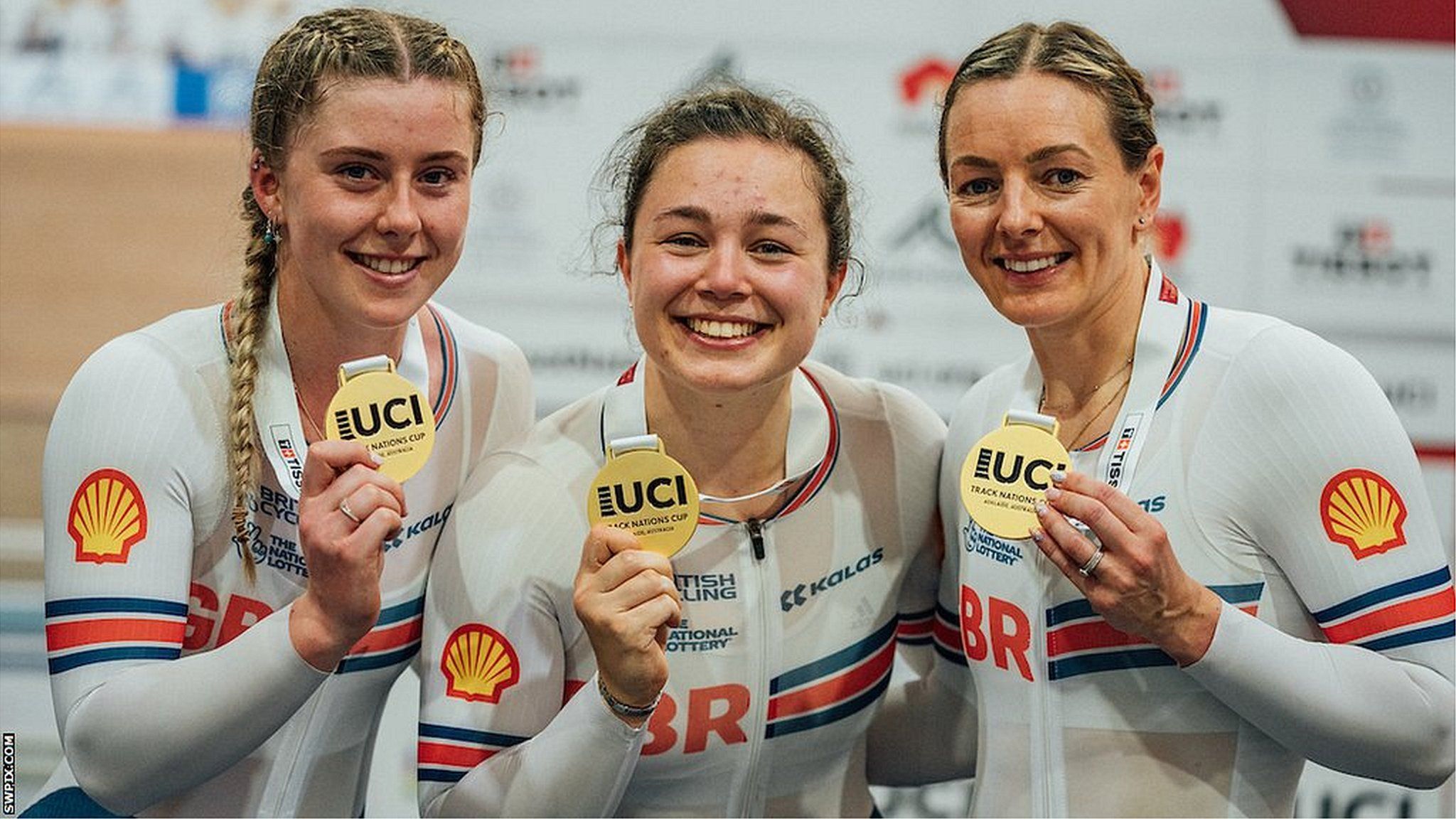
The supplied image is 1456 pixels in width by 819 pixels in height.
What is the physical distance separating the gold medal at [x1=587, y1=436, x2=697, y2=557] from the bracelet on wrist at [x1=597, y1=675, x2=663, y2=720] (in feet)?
0.56

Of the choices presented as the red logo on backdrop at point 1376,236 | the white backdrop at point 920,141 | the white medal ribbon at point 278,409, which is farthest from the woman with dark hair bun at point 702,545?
the red logo on backdrop at point 1376,236

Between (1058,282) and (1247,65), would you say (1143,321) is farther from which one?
(1247,65)

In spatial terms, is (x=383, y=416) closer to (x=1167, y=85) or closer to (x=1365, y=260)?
(x=1167, y=85)

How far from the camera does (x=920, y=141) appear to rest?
12.0ft

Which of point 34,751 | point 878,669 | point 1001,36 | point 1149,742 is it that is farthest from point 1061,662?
point 34,751

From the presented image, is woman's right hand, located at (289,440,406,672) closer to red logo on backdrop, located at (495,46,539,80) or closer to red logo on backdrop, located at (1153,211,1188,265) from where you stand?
red logo on backdrop, located at (495,46,539,80)

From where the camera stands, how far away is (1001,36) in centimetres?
189

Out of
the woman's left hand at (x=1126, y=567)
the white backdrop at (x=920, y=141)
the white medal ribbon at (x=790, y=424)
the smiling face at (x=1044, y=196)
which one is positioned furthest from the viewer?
the white backdrop at (x=920, y=141)

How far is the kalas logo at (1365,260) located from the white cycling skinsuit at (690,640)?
6.85ft

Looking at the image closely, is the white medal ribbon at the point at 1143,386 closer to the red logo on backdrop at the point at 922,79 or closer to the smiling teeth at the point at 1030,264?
the smiling teeth at the point at 1030,264

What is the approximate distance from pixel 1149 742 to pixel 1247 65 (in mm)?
2374

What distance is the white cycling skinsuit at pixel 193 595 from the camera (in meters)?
1.69

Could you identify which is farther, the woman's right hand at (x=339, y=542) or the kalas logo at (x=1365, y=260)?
the kalas logo at (x=1365, y=260)

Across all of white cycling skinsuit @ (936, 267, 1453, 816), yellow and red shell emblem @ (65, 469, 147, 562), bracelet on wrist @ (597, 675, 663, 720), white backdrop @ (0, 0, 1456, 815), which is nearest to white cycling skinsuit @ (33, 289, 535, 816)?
yellow and red shell emblem @ (65, 469, 147, 562)
